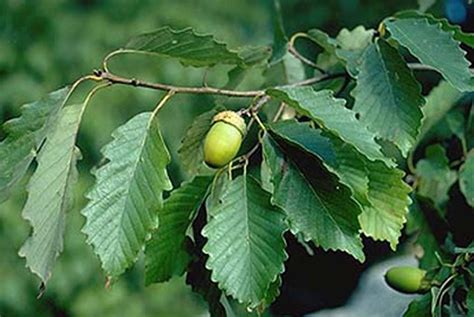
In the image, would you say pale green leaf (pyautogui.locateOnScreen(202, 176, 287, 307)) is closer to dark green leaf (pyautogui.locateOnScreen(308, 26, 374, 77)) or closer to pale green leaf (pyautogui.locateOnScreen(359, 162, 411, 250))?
pale green leaf (pyautogui.locateOnScreen(359, 162, 411, 250))

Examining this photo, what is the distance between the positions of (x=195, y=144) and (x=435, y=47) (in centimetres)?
25

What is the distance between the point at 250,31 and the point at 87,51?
0.85 metres

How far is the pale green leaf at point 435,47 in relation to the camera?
822mm

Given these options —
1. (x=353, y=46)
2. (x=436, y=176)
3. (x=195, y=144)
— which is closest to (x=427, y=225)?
(x=436, y=176)

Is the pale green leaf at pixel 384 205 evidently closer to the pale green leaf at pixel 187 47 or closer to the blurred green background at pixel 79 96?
the pale green leaf at pixel 187 47

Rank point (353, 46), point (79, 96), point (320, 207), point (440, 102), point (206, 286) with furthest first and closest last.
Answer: point (79, 96) → point (440, 102) → point (353, 46) → point (206, 286) → point (320, 207)

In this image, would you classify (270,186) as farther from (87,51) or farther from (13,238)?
(87,51)

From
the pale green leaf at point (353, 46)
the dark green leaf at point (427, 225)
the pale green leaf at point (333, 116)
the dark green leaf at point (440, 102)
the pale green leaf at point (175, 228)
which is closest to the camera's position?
the pale green leaf at point (333, 116)

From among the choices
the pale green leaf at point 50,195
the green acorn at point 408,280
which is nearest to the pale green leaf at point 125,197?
the pale green leaf at point 50,195

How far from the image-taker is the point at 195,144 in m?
0.94

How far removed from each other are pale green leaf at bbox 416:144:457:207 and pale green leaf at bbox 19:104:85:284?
52cm

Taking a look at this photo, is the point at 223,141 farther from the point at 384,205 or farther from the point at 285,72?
the point at 285,72

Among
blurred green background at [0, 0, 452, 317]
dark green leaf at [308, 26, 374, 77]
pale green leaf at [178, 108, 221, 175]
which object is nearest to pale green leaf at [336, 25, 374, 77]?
dark green leaf at [308, 26, 374, 77]

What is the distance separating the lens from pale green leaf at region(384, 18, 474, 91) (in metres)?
0.82
